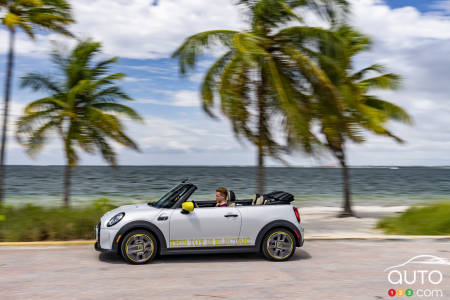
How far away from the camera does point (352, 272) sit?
6973 millimetres

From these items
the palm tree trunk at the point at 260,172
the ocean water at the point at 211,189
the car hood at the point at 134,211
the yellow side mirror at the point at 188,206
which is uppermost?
the palm tree trunk at the point at 260,172

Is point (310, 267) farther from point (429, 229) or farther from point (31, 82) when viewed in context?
point (31, 82)

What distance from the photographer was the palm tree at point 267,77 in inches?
479

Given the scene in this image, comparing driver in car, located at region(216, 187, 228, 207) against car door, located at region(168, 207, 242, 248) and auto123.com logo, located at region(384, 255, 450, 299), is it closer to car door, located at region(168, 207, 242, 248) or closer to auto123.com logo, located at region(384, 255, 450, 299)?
car door, located at region(168, 207, 242, 248)

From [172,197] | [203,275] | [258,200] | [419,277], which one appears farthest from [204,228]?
[419,277]

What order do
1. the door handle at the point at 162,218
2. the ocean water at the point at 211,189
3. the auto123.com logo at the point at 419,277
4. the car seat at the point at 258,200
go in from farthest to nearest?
1. the ocean water at the point at 211,189
2. the car seat at the point at 258,200
3. the door handle at the point at 162,218
4. the auto123.com logo at the point at 419,277

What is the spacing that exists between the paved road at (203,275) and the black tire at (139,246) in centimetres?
18

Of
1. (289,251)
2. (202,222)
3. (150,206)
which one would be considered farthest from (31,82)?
(289,251)

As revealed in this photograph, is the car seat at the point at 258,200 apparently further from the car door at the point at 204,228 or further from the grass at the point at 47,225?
the grass at the point at 47,225

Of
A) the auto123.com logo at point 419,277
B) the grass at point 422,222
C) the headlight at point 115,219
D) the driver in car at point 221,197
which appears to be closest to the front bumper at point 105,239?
the headlight at point 115,219

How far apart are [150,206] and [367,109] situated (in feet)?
38.5

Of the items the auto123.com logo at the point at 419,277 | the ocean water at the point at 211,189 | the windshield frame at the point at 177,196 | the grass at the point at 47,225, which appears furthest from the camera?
the ocean water at the point at 211,189

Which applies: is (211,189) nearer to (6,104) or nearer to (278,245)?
(6,104)

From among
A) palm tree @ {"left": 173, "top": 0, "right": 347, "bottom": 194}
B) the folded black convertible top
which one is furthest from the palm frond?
the folded black convertible top
